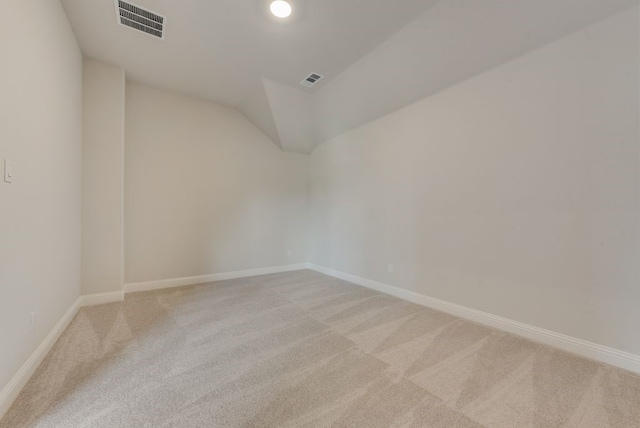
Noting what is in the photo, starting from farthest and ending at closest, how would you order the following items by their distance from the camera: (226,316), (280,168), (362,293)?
(280,168) < (362,293) < (226,316)

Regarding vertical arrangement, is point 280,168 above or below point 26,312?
above

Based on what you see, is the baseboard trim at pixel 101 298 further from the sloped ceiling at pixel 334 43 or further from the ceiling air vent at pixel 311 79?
the ceiling air vent at pixel 311 79

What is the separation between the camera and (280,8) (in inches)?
89.0

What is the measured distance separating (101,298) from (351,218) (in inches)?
140

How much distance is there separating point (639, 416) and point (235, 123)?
17.0 ft

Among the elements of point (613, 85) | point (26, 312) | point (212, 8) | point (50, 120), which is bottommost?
point (26, 312)

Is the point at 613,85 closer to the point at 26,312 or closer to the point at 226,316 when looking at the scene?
the point at 226,316

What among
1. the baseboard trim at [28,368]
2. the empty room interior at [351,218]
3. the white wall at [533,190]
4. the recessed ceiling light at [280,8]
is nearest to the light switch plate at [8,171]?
the empty room interior at [351,218]

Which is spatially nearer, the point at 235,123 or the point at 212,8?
the point at 212,8

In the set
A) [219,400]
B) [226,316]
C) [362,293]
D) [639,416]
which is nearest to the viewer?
[639,416]

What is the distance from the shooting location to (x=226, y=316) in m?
2.69

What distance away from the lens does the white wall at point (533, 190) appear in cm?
181

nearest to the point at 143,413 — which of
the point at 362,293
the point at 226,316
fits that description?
the point at 226,316

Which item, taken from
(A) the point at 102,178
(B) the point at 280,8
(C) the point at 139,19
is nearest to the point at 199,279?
(A) the point at 102,178
